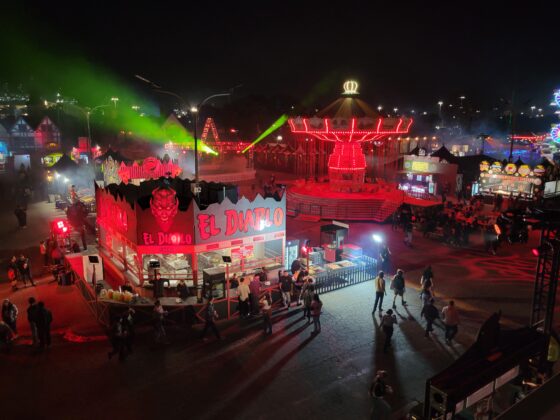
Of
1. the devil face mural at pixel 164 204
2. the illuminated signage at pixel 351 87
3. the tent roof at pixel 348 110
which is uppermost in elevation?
the illuminated signage at pixel 351 87

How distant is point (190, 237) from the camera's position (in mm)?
13867

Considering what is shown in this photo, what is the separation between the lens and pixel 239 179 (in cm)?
4697

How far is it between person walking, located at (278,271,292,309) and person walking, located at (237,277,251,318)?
1240 millimetres

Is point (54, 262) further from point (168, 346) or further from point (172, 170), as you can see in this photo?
point (168, 346)

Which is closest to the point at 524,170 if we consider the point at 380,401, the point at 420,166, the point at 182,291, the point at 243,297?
the point at 420,166

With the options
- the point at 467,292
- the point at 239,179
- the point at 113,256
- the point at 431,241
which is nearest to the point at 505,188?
the point at 431,241

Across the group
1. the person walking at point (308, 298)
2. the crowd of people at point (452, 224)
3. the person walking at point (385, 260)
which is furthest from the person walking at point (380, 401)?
the crowd of people at point (452, 224)

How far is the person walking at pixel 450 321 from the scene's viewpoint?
11414 mm

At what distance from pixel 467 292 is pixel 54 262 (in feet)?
52.5

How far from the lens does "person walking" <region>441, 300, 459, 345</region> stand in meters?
11.4

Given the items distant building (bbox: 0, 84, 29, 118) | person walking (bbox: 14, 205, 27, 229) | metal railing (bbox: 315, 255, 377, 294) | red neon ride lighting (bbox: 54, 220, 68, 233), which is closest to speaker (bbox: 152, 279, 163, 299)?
metal railing (bbox: 315, 255, 377, 294)

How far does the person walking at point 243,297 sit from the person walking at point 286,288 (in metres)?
1.24

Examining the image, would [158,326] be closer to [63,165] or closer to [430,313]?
[430,313]

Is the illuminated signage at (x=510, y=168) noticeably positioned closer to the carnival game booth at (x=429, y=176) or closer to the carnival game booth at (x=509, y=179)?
the carnival game booth at (x=509, y=179)
